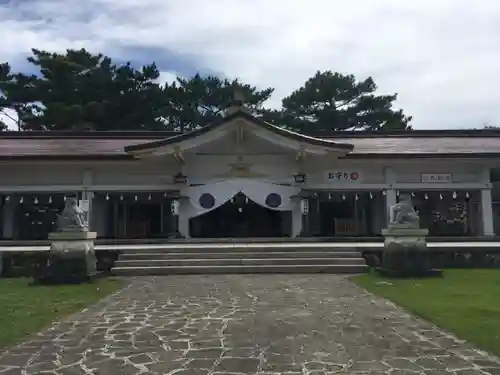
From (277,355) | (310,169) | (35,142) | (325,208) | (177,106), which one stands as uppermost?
(177,106)

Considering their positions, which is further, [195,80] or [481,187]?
[195,80]

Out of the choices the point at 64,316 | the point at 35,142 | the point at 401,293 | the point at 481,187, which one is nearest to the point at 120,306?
the point at 64,316

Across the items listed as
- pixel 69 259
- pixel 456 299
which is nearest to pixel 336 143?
pixel 456 299

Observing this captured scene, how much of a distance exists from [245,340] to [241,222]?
14307mm

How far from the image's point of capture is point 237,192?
18094 millimetres

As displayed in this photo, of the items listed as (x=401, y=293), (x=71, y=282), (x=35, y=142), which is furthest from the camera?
(x=35, y=142)

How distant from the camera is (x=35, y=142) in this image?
22.1 m

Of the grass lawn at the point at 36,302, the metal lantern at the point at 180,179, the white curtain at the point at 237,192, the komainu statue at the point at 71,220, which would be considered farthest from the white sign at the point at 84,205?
the komainu statue at the point at 71,220

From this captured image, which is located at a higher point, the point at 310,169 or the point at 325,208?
the point at 310,169

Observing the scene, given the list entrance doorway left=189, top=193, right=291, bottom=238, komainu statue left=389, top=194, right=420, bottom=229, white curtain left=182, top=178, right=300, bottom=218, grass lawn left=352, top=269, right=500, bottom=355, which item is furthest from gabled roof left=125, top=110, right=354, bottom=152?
grass lawn left=352, top=269, right=500, bottom=355

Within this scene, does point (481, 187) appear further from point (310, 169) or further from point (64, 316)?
point (64, 316)

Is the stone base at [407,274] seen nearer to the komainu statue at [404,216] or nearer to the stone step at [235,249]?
the komainu statue at [404,216]

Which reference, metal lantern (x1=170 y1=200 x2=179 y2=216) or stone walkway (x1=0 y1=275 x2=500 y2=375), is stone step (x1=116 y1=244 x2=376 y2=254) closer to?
metal lantern (x1=170 y1=200 x2=179 y2=216)

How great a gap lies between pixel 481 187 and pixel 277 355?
16.0 m
